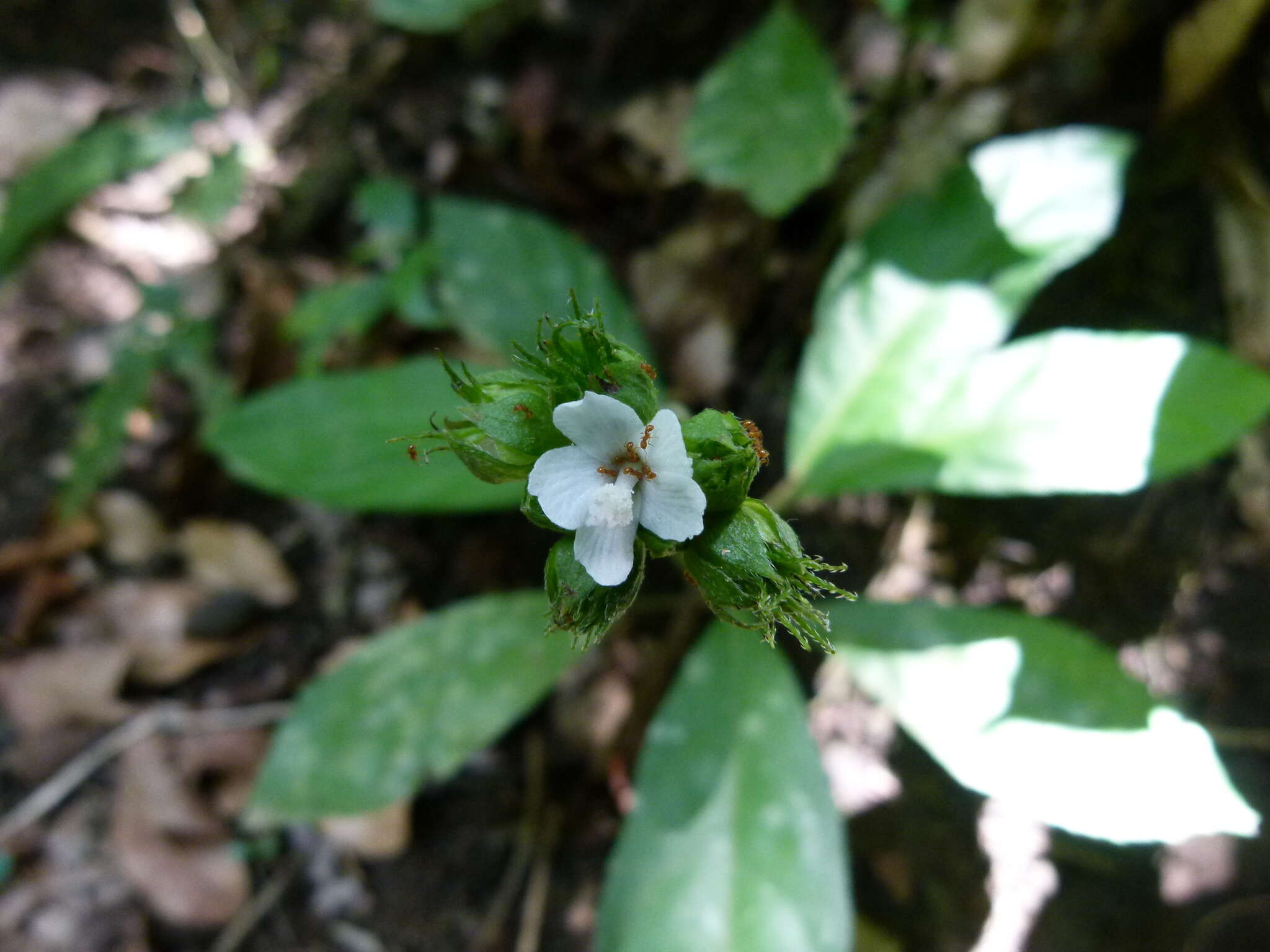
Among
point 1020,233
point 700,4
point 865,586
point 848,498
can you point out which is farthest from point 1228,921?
point 700,4

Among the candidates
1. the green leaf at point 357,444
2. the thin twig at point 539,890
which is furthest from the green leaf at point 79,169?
the thin twig at point 539,890

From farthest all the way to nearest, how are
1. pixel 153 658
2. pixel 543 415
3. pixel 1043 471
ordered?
1. pixel 153 658
2. pixel 1043 471
3. pixel 543 415

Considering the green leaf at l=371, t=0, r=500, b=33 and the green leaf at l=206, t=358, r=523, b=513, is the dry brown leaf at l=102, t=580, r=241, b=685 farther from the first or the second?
the green leaf at l=371, t=0, r=500, b=33

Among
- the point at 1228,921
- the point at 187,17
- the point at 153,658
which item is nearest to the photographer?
the point at 1228,921

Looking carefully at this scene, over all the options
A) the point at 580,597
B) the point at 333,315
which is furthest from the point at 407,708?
the point at 333,315

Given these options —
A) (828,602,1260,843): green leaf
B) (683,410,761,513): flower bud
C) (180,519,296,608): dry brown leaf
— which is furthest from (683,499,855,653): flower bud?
(180,519,296,608): dry brown leaf

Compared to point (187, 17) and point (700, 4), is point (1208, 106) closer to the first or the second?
point (700, 4)

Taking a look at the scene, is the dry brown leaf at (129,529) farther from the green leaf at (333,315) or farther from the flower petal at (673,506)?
the flower petal at (673,506)

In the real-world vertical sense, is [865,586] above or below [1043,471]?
below
